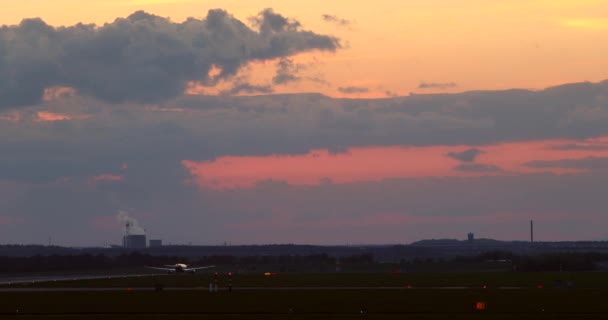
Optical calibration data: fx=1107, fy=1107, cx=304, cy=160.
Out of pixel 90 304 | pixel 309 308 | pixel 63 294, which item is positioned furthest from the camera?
pixel 63 294

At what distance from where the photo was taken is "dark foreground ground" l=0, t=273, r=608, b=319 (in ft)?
238

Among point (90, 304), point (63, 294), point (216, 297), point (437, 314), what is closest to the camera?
point (437, 314)

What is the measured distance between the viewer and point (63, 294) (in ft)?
345

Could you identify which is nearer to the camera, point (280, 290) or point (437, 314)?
point (437, 314)

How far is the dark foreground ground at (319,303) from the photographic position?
7269 cm

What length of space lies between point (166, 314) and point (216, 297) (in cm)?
2212

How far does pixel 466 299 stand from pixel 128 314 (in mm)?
29164

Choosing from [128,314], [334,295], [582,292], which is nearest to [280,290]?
[334,295]

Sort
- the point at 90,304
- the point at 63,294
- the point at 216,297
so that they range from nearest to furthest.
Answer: the point at 90,304, the point at 216,297, the point at 63,294

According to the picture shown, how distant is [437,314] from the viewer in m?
72.8

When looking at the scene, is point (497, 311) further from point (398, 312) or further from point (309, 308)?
point (309, 308)

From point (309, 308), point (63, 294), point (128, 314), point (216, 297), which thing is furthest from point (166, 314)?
point (63, 294)

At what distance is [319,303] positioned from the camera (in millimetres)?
85812

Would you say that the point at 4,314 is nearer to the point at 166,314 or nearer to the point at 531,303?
the point at 166,314
